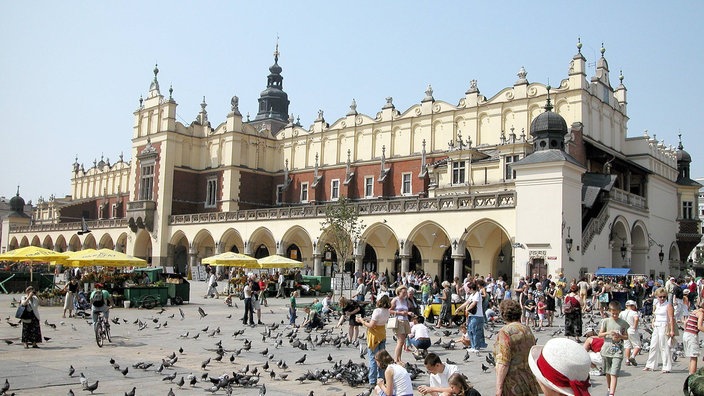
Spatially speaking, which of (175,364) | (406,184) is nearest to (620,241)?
(406,184)

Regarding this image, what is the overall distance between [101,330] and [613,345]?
35.6 ft

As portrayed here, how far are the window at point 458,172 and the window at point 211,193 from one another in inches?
893

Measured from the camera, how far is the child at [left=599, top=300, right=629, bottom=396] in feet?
30.8

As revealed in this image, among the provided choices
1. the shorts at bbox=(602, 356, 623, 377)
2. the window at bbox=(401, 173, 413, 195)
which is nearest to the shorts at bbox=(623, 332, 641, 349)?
the shorts at bbox=(602, 356, 623, 377)

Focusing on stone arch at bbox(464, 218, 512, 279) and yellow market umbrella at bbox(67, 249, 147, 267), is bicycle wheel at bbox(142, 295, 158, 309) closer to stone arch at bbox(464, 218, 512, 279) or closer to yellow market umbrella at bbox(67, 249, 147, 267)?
yellow market umbrella at bbox(67, 249, 147, 267)

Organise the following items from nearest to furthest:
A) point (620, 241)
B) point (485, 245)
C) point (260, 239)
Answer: point (485, 245) < point (620, 241) < point (260, 239)

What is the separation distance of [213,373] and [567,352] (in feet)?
29.9

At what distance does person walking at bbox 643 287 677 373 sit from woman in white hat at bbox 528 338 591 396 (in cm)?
964

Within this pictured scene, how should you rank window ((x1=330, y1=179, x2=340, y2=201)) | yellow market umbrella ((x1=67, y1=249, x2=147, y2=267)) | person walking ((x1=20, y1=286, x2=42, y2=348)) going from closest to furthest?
person walking ((x1=20, y1=286, x2=42, y2=348)) < yellow market umbrella ((x1=67, y1=249, x2=147, y2=267)) < window ((x1=330, y1=179, x2=340, y2=201))

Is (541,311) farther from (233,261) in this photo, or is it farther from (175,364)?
(233,261)

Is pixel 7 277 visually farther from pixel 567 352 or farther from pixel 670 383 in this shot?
pixel 567 352

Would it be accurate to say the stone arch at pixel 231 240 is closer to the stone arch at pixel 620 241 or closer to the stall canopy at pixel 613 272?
the stone arch at pixel 620 241

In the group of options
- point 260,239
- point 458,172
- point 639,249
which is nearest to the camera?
point 458,172

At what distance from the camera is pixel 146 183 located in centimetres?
5450
